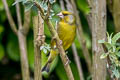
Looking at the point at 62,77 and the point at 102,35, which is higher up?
the point at 102,35

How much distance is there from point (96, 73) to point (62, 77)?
1.27m

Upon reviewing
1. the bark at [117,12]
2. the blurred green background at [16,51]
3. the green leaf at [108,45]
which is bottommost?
the blurred green background at [16,51]

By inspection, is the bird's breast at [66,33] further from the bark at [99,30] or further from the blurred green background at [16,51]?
the bark at [99,30]

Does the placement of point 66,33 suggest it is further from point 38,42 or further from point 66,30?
point 38,42

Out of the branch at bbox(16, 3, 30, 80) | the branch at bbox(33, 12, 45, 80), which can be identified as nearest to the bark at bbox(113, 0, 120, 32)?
the branch at bbox(16, 3, 30, 80)

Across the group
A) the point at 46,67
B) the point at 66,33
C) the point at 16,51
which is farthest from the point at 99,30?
the point at 16,51

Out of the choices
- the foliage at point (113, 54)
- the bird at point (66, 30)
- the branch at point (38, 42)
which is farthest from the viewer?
the bird at point (66, 30)

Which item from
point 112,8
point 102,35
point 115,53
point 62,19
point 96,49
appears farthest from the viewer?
point 62,19

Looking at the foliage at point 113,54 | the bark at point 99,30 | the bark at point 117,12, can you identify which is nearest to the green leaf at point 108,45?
the foliage at point 113,54

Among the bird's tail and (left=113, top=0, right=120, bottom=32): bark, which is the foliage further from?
the bird's tail

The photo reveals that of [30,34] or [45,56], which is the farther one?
[30,34]

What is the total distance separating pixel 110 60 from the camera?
95 cm

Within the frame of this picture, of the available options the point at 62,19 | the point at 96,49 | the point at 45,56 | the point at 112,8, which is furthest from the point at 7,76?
the point at 96,49

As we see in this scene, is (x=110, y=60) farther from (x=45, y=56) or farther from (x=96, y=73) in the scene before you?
(x=45, y=56)
